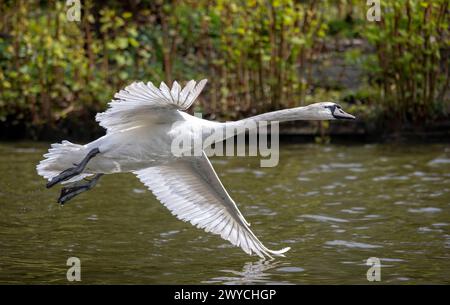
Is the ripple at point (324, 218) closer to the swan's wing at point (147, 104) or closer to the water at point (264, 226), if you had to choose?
the water at point (264, 226)

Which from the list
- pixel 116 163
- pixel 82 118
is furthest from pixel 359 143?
pixel 116 163

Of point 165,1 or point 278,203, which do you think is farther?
point 165,1

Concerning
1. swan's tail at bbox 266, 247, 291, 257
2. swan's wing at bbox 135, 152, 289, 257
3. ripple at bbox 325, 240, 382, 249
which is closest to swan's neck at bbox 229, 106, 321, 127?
swan's wing at bbox 135, 152, 289, 257

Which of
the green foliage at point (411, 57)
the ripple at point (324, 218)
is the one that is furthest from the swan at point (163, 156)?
the green foliage at point (411, 57)

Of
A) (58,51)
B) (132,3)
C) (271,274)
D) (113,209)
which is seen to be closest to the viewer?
(271,274)

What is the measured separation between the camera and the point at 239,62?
1628 cm

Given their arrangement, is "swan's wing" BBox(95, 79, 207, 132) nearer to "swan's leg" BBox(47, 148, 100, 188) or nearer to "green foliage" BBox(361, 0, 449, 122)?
"swan's leg" BBox(47, 148, 100, 188)

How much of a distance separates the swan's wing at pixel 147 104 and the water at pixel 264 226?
4.40 feet

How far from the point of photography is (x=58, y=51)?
15852mm

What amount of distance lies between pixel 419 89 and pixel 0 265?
897 cm

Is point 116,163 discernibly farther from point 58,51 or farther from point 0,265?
point 58,51

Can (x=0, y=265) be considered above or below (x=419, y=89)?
below

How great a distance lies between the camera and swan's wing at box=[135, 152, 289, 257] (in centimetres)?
998

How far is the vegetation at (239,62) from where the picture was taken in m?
15.8
